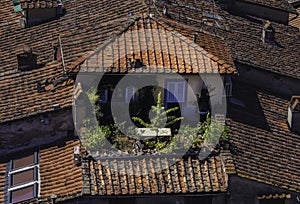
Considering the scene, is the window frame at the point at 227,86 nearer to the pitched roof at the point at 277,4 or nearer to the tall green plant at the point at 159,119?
the tall green plant at the point at 159,119

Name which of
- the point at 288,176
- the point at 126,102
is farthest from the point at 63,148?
the point at 288,176

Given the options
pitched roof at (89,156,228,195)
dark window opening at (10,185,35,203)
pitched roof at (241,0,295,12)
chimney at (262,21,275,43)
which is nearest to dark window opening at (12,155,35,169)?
dark window opening at (10,185,35,203)

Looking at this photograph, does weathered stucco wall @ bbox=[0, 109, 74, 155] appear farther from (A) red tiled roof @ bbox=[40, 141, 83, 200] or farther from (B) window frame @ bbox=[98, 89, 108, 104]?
(B) window frame @ bbox=[98, 89, 108, 104]

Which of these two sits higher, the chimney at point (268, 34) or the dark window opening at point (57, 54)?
the dark window opening at point (57, 54)

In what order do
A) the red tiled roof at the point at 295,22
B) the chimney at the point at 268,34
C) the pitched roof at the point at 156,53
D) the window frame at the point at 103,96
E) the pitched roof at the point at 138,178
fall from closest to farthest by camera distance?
the pitched roof at the point at 138,178 → the pitched roof at the point at 156,53 → the window frame at the point at 103,96 → the chimney at the point at 268,34 → the red tiled roof at the point at 295,22

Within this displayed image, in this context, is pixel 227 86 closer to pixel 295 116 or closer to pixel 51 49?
pixel 295 116

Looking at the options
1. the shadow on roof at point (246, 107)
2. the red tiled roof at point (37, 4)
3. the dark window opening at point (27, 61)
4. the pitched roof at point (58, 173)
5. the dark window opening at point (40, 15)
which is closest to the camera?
the pitched roof at point (58, 173)

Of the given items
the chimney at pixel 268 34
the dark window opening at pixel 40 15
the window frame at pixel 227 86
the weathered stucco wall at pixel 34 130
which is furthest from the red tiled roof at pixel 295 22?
the weathered stucco wall at pixel 34 130
